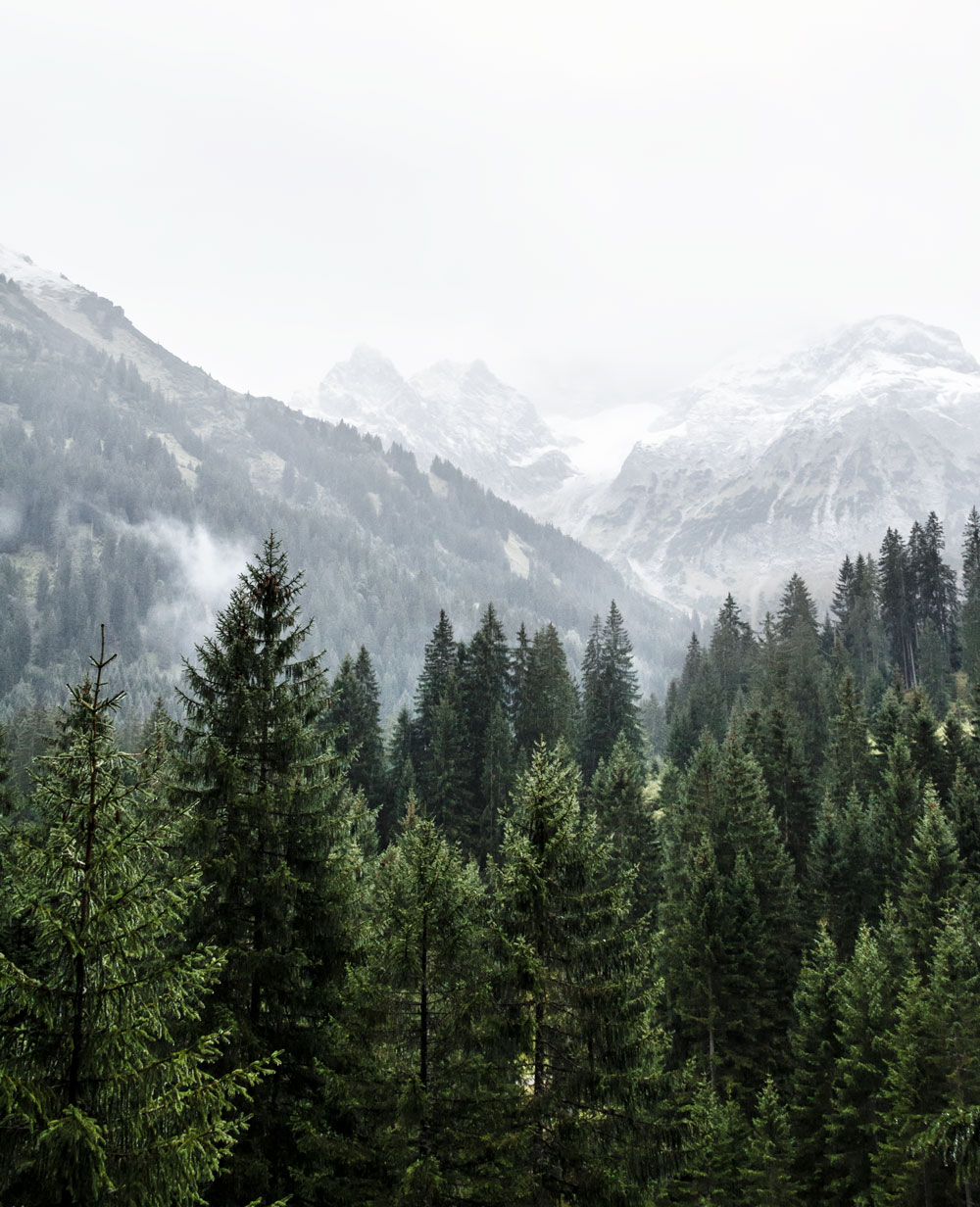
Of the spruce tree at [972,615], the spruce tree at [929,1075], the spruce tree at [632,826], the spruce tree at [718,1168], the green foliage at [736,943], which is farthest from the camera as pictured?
the spruce tree at [972,615]

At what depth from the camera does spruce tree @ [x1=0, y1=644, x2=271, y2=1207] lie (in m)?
6.98

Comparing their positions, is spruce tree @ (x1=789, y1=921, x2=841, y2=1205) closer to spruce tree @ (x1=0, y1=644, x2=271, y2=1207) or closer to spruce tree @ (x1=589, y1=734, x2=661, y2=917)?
spruce tree @ (x1=589, y1=734, x2=661, y2=917)

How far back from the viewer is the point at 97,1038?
7176mm

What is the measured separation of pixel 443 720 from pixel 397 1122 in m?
44.3

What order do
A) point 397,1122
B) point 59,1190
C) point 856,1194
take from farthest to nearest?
1. point 856,1194
2. point 397,1122
3. point 59,1190

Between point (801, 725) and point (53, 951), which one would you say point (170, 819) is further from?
point (801, 725)

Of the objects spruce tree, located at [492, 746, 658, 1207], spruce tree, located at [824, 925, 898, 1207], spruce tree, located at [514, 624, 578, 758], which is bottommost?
spruce tree, located at [824, 925, 898, 1207]

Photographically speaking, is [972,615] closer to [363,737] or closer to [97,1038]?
[363,737]

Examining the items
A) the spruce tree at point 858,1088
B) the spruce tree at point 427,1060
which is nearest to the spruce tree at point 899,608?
the spruce tree at point 858,1088

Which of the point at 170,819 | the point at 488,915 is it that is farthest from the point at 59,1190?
the point at 488,915

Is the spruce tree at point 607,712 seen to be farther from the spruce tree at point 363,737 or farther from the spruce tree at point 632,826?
the spruce tree at point 632,826

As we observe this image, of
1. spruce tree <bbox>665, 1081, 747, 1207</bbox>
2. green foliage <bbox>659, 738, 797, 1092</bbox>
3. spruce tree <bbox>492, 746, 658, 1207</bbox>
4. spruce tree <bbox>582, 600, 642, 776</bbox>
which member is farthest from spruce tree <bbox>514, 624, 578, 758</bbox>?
A: spruce tree <bbox>492, 746, 658, 1207</bbox>

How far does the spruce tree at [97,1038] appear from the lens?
698 centimetres

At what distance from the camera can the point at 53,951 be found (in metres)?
7.42
